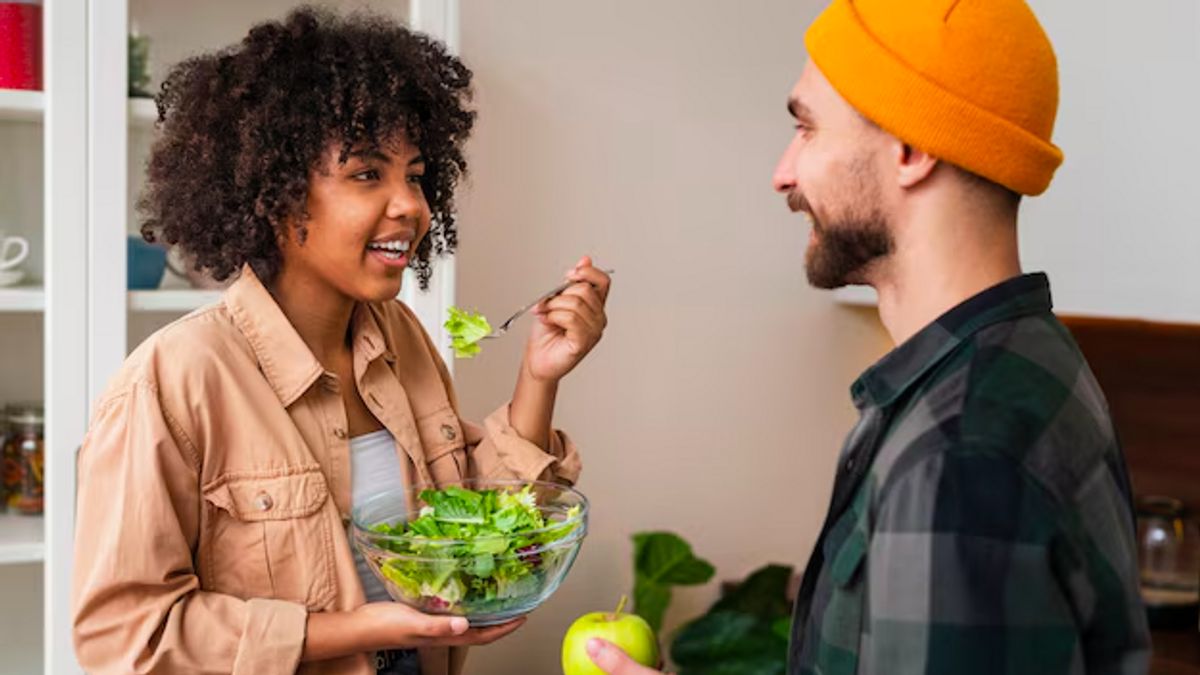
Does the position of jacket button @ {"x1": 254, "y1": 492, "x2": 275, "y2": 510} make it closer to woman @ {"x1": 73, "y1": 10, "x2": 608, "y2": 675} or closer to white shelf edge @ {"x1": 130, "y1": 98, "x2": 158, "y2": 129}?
woman @ {"x1": 73, "y1": 10, "x2": 608, "y2": 675}

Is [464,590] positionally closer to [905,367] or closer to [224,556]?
[224,556]

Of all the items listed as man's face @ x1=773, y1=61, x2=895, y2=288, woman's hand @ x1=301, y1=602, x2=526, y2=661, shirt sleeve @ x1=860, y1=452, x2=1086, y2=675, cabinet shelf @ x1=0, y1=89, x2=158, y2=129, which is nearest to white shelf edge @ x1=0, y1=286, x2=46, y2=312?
cabinet shelf @ x1=0, y1=89, x2=158, y2=129

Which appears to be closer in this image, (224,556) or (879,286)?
(879,286)

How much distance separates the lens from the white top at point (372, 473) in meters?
1.53

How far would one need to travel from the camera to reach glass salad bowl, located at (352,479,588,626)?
136 cm

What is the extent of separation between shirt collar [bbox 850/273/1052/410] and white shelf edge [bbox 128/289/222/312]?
1.31 meters

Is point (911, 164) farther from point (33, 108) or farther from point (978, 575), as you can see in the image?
point (33, 108)

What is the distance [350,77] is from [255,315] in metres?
0.30

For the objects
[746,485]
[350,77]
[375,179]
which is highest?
[350,77]

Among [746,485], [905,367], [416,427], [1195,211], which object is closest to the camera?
[905,367]

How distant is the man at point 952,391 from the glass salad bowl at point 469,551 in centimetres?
19

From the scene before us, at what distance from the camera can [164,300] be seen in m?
2.08

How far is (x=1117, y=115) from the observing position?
2.13 metres

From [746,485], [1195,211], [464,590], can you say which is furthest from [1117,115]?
[464,590]
